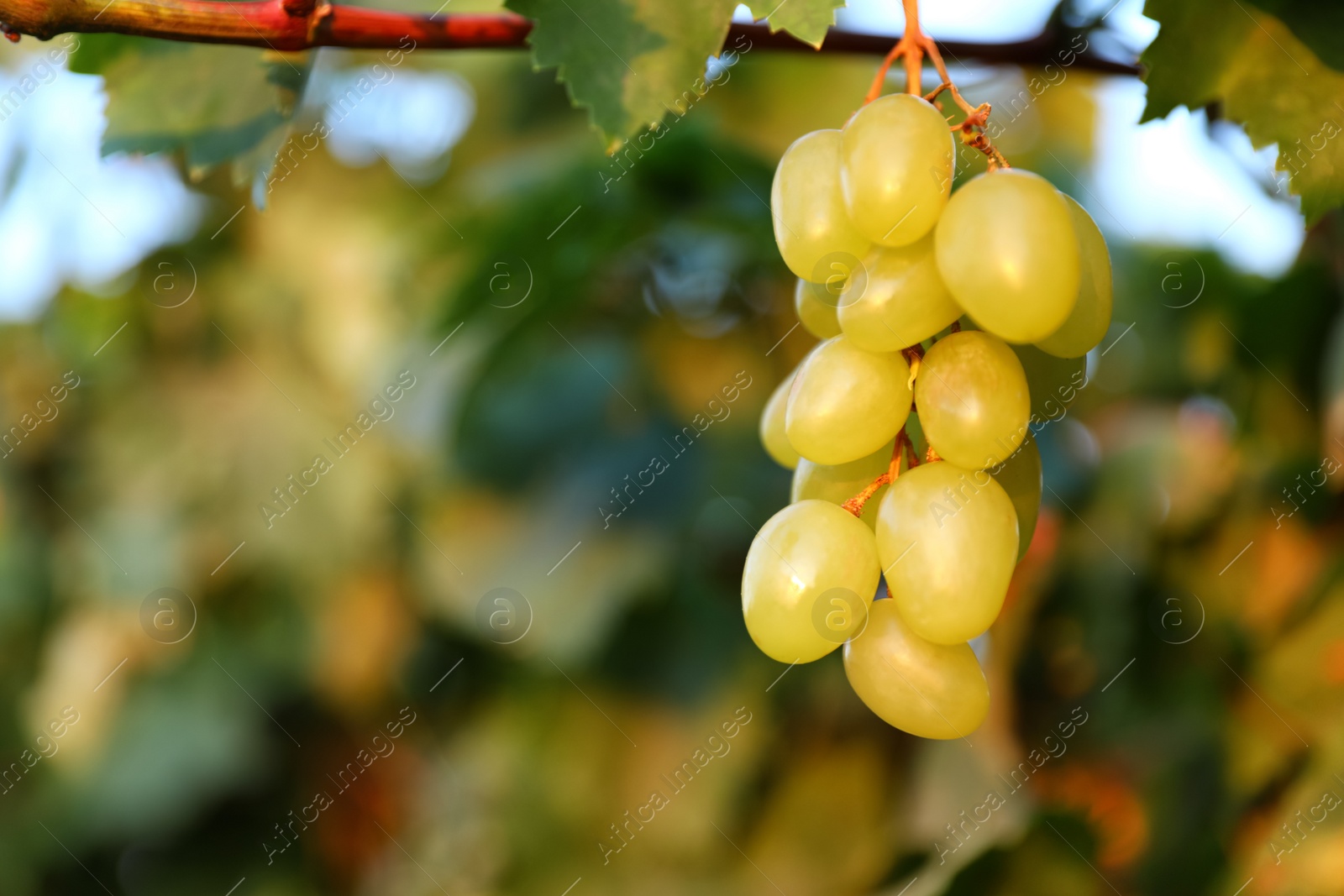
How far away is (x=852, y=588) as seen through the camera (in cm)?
30

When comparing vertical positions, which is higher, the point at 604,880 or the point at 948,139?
the point at 948,139

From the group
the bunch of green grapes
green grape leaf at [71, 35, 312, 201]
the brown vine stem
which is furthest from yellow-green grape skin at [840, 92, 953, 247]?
green grape leaf at [71, 35, 312, 201]

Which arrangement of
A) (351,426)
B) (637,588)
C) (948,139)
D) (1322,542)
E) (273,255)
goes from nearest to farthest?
(948,139), (1322,542), (637,588), (351,426), (273,255)

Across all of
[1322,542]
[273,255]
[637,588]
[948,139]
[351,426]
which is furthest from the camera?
[273,255]

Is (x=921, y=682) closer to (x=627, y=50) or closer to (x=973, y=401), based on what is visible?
(x=973, y=401)

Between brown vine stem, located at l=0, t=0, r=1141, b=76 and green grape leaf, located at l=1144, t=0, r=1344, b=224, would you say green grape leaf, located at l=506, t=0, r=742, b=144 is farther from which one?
green grape leaf, located at l=1144, t=0, r=1344, b=224

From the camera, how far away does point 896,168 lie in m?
0.28

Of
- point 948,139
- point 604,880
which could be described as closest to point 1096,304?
point 948,139

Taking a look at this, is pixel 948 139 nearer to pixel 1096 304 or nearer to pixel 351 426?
pixel 1096 304

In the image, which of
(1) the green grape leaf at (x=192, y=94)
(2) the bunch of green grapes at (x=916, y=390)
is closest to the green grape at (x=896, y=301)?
(2) the bunch of green grapes at (x=916, y=390)

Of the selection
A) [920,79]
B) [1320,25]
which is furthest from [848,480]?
[1320,25]

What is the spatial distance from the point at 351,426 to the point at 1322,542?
94 centimetres

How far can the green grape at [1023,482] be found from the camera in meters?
0.33

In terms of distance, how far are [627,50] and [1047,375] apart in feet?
0.62
